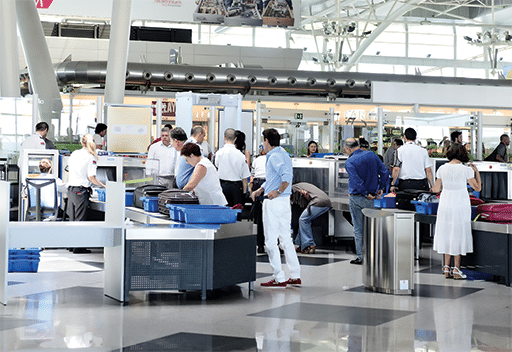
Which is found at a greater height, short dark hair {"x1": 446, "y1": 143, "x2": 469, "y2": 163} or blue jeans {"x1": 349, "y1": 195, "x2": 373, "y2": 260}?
short dark hair {"x1": 446, "y1": 143, "x2": 469, "y2": 163}

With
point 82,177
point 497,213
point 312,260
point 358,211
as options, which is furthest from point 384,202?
point 82,177

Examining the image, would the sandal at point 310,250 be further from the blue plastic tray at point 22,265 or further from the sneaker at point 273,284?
the blue plastic tray at point 22,265

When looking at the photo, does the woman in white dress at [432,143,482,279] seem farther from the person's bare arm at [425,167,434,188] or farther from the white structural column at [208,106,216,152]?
the white structural column at [208,106,216,152]

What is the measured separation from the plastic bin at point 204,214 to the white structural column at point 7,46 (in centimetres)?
771

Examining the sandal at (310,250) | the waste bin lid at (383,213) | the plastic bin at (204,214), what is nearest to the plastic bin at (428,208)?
the waste bin lid at (383,213)

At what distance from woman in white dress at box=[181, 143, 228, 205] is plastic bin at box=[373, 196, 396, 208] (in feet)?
7.33

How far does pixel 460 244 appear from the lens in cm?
647

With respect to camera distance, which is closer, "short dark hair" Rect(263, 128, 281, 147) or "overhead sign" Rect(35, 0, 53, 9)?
"short dark hair" Rect(263, 128, 281, 147)

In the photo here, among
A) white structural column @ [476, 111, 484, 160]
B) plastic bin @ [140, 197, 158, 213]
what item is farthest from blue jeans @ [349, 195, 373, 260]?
white structural column @ [476, 111, 484, 160]

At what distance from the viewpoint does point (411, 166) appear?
8.83 m

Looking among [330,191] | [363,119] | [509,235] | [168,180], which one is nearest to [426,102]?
[363,119]

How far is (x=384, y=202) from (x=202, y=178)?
2.55m

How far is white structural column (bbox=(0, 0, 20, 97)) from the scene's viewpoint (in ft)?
38.8

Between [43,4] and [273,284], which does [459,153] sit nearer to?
[273,284]
